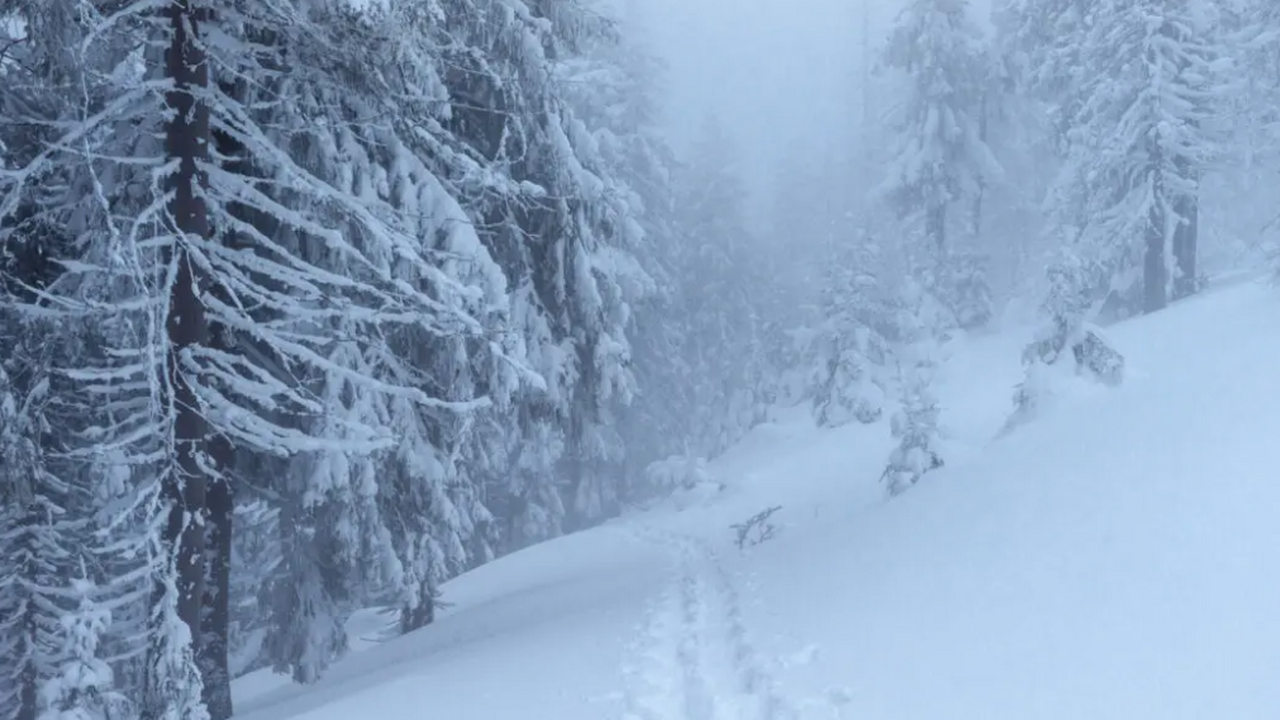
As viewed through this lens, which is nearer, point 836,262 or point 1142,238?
point 1142,238

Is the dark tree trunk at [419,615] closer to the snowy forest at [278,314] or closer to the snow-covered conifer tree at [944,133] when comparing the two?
the snowy forest at [278,314]

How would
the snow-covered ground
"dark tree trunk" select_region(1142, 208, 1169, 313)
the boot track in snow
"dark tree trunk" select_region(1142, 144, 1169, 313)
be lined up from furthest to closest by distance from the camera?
"dark tree trunk" select_region(1142, 208, 1169, 313) < "dark tree trunk" select_region(1142, 144, 1169, 313) < the boot track in snow < the snow-covered ground

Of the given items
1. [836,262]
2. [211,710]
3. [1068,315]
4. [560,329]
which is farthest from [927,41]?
[211,710]

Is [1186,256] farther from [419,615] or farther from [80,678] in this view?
[80,678]

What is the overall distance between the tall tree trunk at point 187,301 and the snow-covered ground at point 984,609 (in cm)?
173

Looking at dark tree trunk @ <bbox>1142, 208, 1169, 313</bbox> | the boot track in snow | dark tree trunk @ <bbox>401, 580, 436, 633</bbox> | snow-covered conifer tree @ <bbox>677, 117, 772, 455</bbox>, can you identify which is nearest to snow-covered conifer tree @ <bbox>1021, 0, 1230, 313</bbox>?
dark tree trunk @ <bbox>1142, 208, 1169, 313</bbox>

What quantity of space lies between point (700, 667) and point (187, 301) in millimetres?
4841

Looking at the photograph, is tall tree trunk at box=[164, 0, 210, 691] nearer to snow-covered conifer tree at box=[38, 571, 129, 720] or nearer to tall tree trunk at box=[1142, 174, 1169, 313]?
snow-covered conifer tree at box=[38, 571, 129, 720]

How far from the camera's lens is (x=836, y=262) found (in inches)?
1288

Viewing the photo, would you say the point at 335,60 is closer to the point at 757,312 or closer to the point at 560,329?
the point at 560,329

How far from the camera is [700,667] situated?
778cm

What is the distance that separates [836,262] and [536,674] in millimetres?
26739

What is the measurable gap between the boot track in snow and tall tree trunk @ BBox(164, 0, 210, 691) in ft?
11.2

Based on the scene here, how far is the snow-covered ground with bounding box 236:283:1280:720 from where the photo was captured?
19.1 ft
